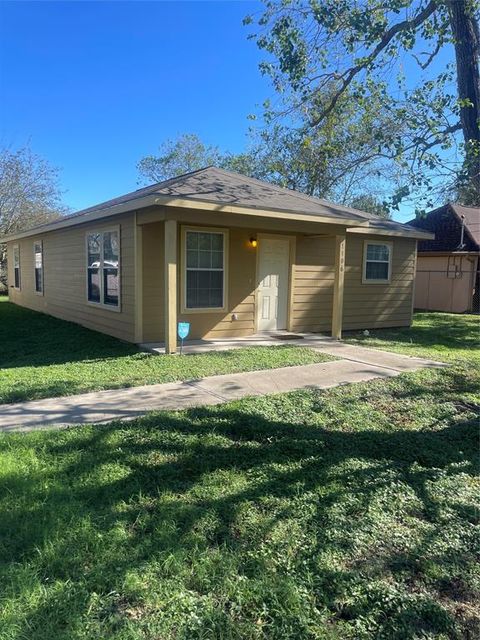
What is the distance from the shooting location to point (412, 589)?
2.22 meters

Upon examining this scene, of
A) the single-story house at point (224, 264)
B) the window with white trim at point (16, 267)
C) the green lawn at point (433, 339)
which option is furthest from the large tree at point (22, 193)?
the green lawn at point (433, 339)

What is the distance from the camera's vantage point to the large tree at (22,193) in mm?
23562

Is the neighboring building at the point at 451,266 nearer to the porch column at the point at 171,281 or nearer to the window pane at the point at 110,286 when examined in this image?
the window pane at the point at 110,286

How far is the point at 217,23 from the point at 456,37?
14.0 feet

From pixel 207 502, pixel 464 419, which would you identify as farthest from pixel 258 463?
pixel 464 419

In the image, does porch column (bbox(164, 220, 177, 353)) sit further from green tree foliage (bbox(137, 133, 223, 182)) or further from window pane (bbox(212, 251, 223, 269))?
green tree foliage (bbox(137, 133, 223, 182))

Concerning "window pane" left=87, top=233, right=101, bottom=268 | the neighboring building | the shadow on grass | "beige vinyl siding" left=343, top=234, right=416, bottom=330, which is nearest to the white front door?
"beige vinyl siding" left=343, top=234, right=416, bottom=330

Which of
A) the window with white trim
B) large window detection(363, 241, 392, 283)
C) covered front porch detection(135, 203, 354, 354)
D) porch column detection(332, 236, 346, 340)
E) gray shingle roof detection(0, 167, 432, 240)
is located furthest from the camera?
the window with white trim

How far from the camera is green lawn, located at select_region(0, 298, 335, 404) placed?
18.1 ft

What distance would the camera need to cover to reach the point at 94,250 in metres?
9.93

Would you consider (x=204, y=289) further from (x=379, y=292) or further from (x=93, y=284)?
(x=379, y=292)

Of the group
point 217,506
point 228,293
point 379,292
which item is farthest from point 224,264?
point 217,506

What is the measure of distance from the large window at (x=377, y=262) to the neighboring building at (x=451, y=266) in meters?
5.77

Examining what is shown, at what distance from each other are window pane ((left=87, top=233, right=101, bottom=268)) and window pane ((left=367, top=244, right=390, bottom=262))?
6.55 m
